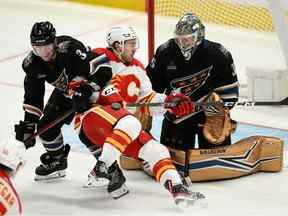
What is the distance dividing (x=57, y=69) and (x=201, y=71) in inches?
26.5

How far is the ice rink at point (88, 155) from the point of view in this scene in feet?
11.7

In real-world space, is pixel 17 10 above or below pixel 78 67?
below

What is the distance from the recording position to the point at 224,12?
20.6 feet

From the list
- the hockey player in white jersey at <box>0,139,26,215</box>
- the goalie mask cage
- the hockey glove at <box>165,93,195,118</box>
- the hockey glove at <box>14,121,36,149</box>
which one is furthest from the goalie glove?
the goalie mask cage

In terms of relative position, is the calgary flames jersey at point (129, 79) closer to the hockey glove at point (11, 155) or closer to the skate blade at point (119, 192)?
the skate blade at point (119, 192)

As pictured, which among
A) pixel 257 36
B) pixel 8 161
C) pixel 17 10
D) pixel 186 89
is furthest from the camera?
pixel 17 10

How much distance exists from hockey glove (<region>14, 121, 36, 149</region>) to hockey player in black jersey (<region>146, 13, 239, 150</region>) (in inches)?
25.7

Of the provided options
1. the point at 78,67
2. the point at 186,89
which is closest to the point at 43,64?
the point at 78,67

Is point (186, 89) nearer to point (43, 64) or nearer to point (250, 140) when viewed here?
point (250, 140)

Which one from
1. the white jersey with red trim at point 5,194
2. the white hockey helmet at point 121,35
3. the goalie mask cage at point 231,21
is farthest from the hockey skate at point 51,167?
the goalie mask cage at point 231,21

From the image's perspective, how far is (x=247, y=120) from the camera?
4.88 meters

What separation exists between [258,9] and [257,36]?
449 mm

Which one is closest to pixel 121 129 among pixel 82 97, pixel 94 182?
pixel 82 97

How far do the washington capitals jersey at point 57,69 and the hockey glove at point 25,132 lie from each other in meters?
0.09
